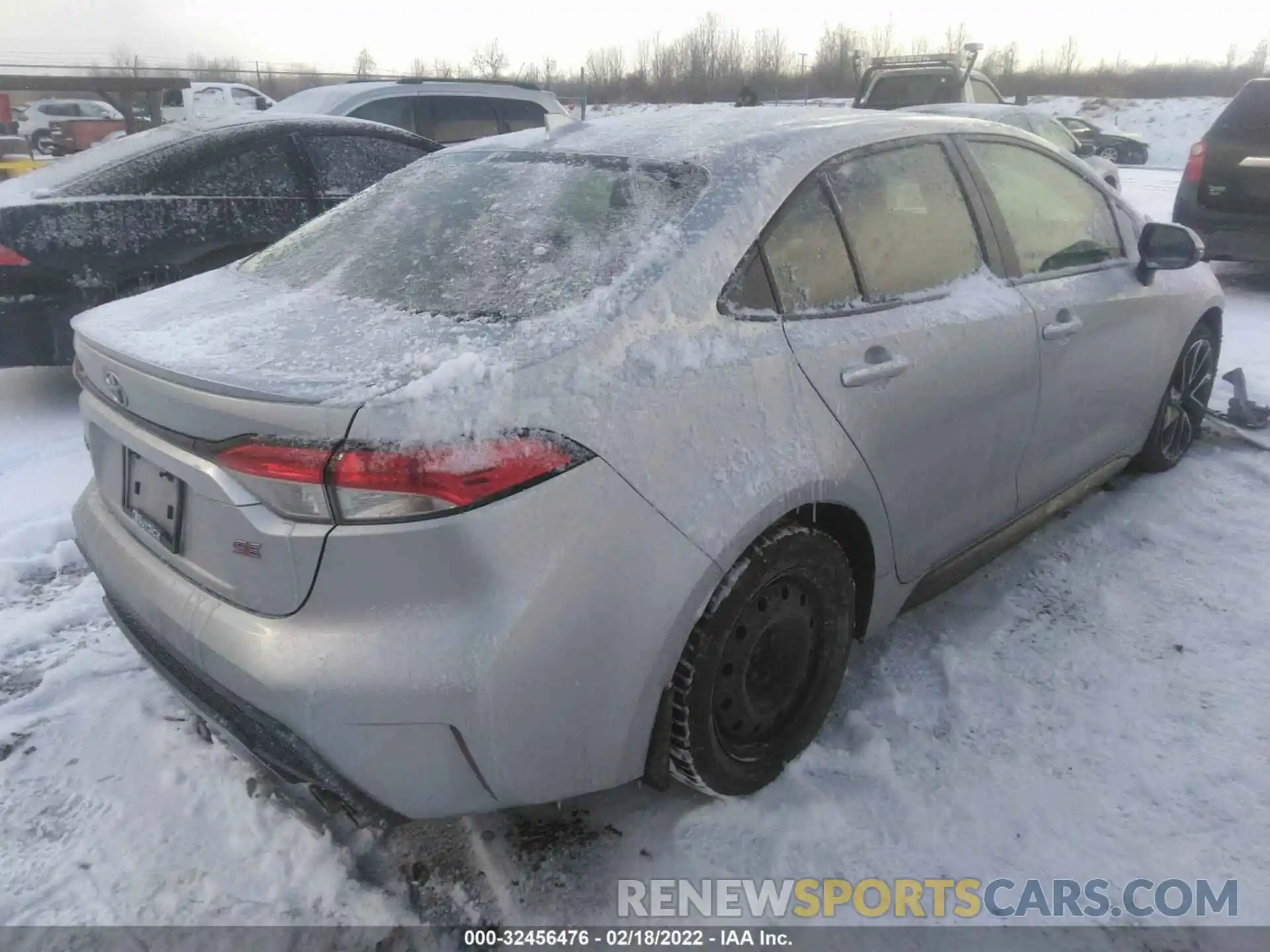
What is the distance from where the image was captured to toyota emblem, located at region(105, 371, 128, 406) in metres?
1.95

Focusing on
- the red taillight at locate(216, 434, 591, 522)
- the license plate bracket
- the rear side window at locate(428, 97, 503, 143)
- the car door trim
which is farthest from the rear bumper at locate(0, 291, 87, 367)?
the rear side window at locate(428, 97, 503, 143)

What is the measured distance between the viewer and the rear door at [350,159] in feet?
18.0

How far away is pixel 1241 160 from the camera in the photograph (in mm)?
7508

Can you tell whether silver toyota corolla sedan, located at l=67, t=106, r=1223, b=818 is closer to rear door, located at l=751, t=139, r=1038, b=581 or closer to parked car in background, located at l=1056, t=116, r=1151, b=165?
rear door, located at l=751, t=139, r=1038, b=581

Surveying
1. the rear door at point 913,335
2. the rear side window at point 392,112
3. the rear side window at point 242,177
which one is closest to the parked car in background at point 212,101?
the rear side window at point 392,112

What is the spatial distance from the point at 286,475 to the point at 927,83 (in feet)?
40.8

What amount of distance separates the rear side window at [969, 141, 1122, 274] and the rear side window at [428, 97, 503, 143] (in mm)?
6248

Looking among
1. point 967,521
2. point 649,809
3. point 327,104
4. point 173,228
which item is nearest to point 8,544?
point 173,228

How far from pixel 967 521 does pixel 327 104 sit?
22.3ft

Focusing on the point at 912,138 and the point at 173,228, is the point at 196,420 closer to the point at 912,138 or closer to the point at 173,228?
the point at 912,138

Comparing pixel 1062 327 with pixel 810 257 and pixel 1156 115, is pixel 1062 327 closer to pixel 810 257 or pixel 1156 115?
pixel 810 257

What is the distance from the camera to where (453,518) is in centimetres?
157

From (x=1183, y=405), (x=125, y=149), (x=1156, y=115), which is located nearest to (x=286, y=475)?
(x=1183, y=405)

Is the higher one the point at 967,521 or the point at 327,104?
the point at 327,104
